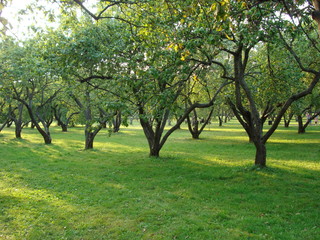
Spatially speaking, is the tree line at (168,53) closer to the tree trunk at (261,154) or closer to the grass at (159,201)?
the tree trunk at (261,154)

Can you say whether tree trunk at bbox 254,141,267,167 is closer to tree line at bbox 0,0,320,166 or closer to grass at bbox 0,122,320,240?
tree line at bbox 0,0,320,166

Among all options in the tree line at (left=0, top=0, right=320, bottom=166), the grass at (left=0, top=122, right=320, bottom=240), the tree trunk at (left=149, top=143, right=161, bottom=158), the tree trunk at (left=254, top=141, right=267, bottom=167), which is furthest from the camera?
the tree trunk at (left=149, top=143, right=161, bottom=158)

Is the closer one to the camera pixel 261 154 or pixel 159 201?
pixel 159 201

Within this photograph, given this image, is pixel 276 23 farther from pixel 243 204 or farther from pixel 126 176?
pixel 126 176

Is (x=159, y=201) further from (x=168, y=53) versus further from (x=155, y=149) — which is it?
(x=155, y=149)

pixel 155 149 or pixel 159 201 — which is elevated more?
pixel 155 149

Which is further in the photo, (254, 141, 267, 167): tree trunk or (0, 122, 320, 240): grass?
(254, 141, 267, 167): tree trunk

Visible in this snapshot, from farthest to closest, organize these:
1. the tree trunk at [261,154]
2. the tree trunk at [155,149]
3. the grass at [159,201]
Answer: the tree trunk at [155,149]
the tree trunk at [261,154]
the grass at [159,201]

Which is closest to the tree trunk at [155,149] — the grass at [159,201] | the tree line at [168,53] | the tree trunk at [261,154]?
the tree line at [168,53]

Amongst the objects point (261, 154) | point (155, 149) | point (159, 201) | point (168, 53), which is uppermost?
point (168, 53)

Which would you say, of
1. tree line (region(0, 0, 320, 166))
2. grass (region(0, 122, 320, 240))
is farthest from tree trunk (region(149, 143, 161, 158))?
grass (region(0, 122, 320, 240))

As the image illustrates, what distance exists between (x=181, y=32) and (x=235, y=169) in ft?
22.3

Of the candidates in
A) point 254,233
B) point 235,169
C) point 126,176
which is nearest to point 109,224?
point 254,233

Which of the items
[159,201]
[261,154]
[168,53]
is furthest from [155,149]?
[159,201]
